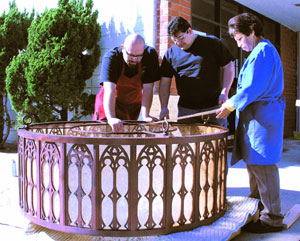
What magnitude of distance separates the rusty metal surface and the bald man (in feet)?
2.19

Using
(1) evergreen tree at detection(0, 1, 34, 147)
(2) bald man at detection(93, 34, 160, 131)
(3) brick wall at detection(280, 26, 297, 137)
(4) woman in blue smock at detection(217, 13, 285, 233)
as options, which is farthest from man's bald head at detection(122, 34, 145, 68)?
(3) brick wall at detection(280, 26, 297, 137)

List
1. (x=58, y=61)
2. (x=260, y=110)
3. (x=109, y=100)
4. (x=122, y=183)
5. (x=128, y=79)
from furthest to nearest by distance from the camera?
1. (x=58, y=61)
2. (x=128, y=79)
3. (x=109, y=100)
4. (x=260, y=110)
5. (x=122, y=183)

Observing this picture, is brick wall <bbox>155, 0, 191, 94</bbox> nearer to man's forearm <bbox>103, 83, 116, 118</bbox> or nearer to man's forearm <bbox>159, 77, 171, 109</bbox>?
man's forearm <bbox>159, 77, 171, 109</bbox>

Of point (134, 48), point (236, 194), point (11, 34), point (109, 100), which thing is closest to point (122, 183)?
point (109, 100)

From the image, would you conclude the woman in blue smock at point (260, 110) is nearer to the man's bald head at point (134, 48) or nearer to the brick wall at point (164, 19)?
the man's bald head at point (134, 48)

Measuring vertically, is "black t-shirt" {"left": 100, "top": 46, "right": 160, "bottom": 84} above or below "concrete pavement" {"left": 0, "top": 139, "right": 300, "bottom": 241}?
above

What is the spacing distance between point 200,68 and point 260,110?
770 millimetres

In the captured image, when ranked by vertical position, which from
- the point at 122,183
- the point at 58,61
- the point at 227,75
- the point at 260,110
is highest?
the point at 58,61

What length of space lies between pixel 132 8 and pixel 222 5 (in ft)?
8.01

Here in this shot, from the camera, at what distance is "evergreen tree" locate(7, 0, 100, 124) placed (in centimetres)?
552

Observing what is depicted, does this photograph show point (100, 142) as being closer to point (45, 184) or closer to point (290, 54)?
point (45, 184)

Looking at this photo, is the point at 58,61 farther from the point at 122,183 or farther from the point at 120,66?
the point at 122,183

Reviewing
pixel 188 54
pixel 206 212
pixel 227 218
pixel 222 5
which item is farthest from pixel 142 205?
pixel 222 5

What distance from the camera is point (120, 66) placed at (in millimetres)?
3100
